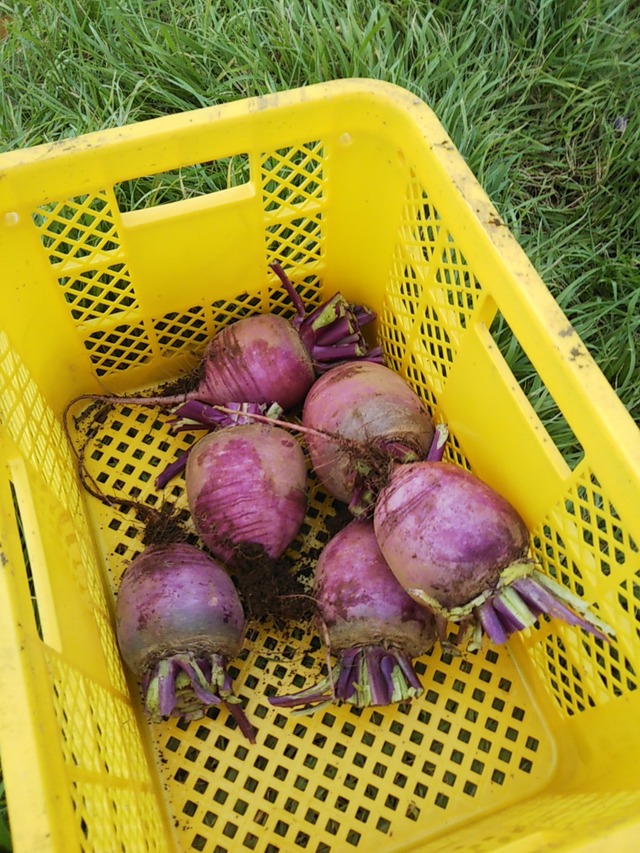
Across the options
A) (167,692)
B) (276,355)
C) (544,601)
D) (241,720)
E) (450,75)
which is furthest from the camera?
(450,75)

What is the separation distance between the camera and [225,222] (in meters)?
1.69

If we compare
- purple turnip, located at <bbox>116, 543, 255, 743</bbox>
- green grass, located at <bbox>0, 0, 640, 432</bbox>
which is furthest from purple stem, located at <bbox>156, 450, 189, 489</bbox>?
green grass, located at <bbox>0, 0, 640, 432</bbox>

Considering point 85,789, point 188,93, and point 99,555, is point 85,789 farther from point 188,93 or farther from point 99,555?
point 188,93

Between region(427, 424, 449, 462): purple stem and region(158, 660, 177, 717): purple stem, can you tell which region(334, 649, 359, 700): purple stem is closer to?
region(158, 660, 177, 717): purple stem

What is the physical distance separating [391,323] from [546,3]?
147 centimetres

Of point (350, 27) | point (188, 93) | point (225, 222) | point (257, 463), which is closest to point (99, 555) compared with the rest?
point (257, 463)

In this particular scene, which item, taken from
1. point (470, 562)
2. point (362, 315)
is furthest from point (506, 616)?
point (362, 315)

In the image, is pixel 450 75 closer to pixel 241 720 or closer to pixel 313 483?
pixel 313 483

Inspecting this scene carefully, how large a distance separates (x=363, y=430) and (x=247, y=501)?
1.08 ft

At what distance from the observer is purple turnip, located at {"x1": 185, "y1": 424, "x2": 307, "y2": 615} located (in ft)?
5.41

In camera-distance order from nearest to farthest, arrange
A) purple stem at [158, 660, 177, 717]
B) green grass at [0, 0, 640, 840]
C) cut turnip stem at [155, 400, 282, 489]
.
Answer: purple stem at [158, 660, 177, 717] < cut turnip stem at [155, 400, 282, 489] < green grass at [0, 0, 640, 840]

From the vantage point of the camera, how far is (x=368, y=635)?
1.53 m

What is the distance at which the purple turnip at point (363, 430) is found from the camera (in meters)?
1.62

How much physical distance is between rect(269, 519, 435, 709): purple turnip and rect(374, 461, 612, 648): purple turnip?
109mm
